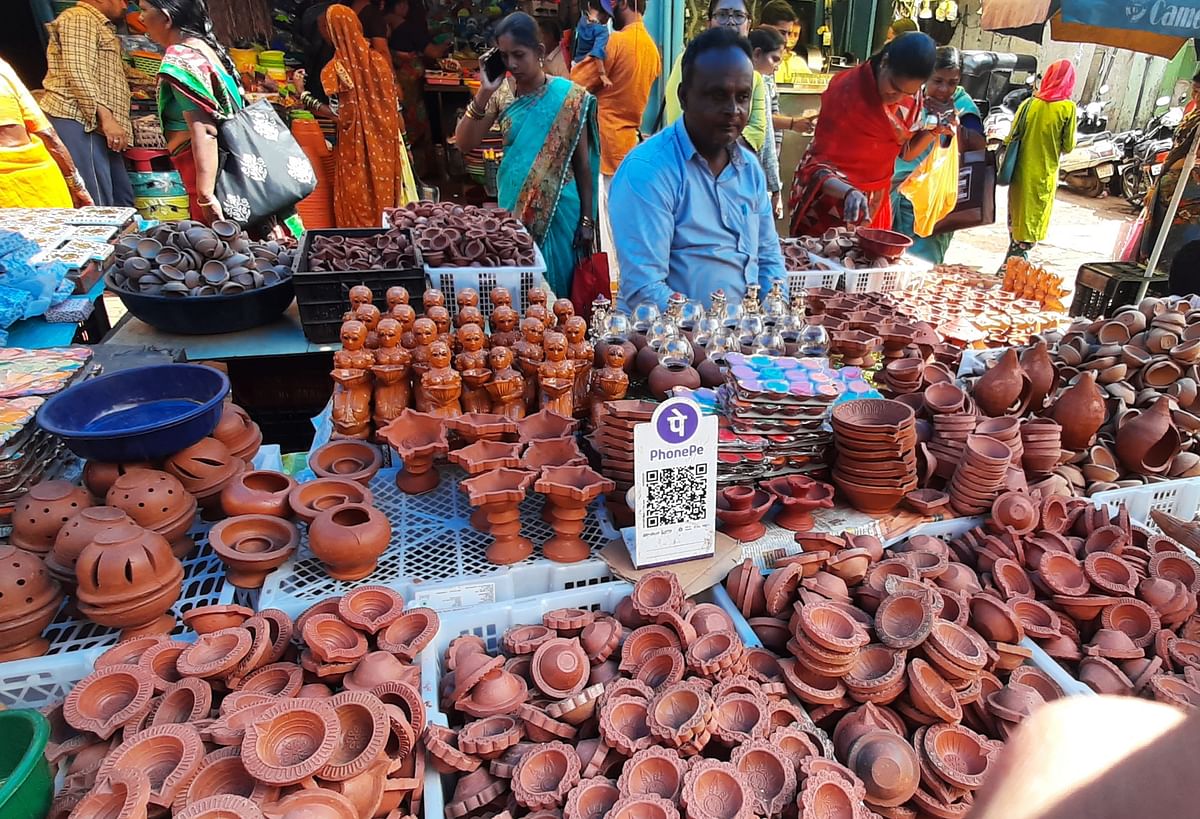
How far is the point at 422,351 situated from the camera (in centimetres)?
171

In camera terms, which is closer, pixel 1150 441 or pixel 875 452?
pixel 875 452

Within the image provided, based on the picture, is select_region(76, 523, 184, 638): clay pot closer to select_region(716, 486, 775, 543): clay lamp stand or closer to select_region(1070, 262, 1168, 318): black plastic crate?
select_region(716, 486, 775, 543): clay lamp stand

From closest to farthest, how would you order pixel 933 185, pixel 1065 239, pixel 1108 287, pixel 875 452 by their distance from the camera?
pixel 875 452, pixel 1108 287, pixel 933 185, pixel 1065 239

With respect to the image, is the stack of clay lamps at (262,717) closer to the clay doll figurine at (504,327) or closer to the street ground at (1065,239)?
the clay doll figurine at (504,327)

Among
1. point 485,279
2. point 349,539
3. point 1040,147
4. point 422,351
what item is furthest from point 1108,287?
point 349,539

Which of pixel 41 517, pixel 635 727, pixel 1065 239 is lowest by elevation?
pixel 1065 239

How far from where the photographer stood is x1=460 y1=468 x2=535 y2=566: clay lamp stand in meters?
1.35

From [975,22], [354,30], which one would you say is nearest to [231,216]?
[354,30]

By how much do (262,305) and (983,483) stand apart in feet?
Answer: 7.63

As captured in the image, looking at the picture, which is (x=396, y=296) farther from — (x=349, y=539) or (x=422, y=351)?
(x=349, y=539)

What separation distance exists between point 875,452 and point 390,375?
118cm

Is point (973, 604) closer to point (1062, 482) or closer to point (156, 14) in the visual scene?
point (1062, 482)

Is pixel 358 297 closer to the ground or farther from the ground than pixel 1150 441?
farther from the ground

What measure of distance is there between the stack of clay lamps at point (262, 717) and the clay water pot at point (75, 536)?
0.67 feet
